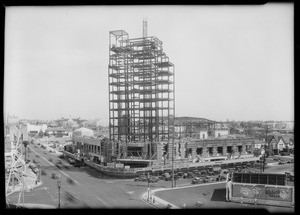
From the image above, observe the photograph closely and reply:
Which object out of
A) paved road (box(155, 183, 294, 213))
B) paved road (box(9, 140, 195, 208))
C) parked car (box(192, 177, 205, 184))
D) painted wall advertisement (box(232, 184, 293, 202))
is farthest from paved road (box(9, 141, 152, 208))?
painted wall advertisement (box(232, 184, 293, 202))

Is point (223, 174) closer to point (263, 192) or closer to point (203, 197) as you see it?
point (203, 197)

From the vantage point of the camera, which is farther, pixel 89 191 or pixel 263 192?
pixel 89 191

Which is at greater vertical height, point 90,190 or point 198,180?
point 90,190

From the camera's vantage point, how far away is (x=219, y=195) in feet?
82.2

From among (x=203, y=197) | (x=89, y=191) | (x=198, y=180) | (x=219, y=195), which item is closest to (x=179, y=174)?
(x=198, y=180)

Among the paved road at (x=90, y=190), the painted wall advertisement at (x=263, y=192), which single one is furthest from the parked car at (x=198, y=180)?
the painted wall advertisement at (x=263, y=192)

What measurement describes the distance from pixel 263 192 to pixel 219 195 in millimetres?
4387

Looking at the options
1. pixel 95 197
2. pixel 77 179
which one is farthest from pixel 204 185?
pixel 77 179

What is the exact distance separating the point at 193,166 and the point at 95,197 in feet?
53.8

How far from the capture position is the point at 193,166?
1432 inches

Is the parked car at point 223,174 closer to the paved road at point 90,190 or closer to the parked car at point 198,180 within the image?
the parked car at point 198,180

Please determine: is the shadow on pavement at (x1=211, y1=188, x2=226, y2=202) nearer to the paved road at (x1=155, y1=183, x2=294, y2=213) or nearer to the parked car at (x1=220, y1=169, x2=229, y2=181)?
the paved road at (x1=155, y1=183, x2=294, y2=213)

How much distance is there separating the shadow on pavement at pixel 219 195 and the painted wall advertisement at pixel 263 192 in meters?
1.44

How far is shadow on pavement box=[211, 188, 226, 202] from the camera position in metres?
23.8
